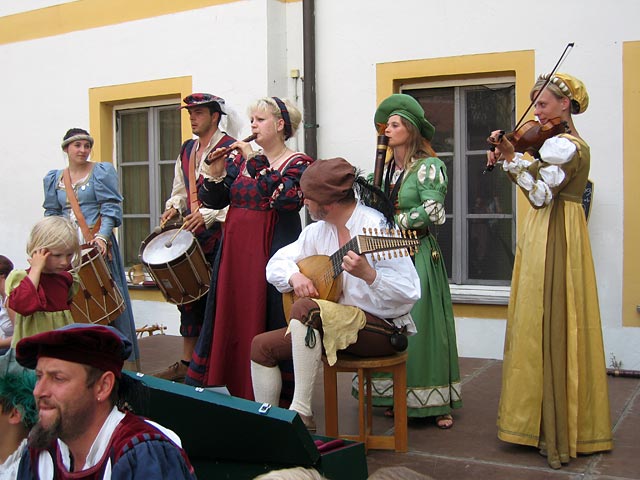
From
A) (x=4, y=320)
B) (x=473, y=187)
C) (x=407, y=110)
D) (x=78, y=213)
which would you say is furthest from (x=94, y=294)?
(x=473, y=187)

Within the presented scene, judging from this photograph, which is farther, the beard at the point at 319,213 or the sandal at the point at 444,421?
the sandal at the point at 444,421

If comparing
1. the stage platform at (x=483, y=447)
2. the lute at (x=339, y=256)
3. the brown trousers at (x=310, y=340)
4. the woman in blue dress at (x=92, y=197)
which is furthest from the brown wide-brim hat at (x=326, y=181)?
the woman in blue dress at (x=92, y=197)

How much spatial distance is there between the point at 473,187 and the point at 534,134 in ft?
8.39

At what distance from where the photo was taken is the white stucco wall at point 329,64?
233 inches

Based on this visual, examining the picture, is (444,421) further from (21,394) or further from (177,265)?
(21,394)

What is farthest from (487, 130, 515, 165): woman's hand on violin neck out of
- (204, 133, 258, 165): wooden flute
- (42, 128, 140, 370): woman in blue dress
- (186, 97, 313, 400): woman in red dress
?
(42, 128, 140, 370): woman in blue dress

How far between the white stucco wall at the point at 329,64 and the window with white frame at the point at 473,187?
378 mm

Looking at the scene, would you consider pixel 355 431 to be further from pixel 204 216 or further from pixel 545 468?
pixel 204 216

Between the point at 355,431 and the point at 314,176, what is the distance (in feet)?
4.90

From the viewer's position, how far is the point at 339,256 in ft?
12.9

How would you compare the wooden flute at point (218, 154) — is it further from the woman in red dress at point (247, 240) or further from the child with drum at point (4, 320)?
the child with drum at point (4, 320)

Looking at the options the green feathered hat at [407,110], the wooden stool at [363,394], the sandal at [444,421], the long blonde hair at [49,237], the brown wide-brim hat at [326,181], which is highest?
the green feathered hat at [407,110]

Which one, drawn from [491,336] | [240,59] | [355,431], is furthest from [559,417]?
[240,59]

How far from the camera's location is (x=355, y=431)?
15.0ft
